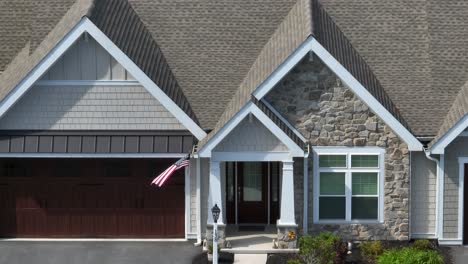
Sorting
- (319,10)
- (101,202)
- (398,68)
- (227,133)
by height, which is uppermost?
(319,10)

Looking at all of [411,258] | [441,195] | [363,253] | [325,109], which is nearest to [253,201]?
[325,109]

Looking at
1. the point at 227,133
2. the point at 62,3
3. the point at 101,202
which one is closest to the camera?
the point at 227,133

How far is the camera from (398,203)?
25.6 meters

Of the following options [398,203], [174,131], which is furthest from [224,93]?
[398,203]

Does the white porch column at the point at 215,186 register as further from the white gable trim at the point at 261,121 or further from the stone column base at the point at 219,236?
the white gable trim at the point at 261,121

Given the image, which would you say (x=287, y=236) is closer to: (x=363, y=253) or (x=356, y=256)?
(x=356, y=256)

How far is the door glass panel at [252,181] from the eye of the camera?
27.3 m

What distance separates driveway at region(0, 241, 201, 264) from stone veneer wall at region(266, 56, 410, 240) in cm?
359

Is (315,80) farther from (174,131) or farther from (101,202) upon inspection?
(101,202)

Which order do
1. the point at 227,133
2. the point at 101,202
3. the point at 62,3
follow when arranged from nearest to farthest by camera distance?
the point at 227,133, the point at 101,202, the point at 62,3

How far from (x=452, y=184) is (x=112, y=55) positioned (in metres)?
9.93

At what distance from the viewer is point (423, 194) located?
85.3 feet

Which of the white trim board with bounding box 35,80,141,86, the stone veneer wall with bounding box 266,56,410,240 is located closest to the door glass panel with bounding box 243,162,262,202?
the stone veneer wall with bounding box 266,56,410,240

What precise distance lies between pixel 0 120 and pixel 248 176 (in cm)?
725
